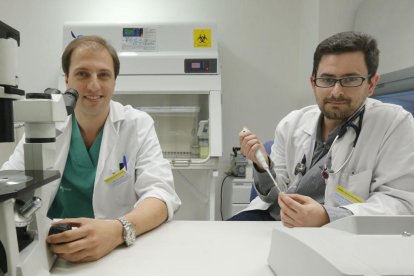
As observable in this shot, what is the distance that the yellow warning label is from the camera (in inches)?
90.6

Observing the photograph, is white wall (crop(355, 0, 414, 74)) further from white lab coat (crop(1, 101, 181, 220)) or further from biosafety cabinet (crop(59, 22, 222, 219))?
white lab coat (crop(1, 101, 181, 220))

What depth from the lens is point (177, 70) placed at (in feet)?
7.39

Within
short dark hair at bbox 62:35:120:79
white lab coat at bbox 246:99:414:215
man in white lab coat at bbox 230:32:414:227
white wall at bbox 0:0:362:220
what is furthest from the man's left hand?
white wall at bbox 0:0:362:220

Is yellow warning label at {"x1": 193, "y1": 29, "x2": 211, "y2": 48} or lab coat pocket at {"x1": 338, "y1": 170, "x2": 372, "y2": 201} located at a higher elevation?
yellow warning label at {"x1": 193, "y1": 29, "x2": 211, "y2": 48}

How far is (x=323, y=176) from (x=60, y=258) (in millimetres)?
878

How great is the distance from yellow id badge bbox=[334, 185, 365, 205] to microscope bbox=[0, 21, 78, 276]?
0.85 m

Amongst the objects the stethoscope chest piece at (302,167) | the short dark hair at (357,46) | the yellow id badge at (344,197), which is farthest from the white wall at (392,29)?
the yellow id badge at (344,197)

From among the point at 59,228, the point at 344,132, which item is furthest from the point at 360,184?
the point at 59,228

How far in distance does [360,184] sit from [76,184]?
1007 mm

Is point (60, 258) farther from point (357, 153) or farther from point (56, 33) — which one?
point (56, 33)

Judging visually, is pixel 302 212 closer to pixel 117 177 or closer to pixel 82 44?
pixel 117 177

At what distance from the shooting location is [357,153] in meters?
1.11

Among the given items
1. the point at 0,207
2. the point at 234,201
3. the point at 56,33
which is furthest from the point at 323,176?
the point at 56,33

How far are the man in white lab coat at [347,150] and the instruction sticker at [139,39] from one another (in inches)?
55.1
